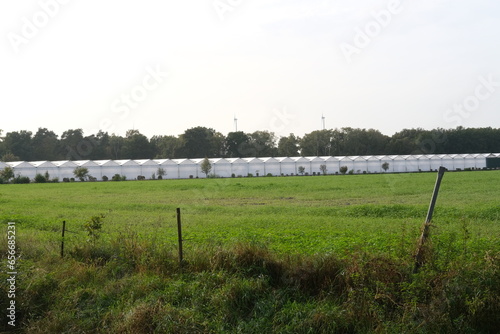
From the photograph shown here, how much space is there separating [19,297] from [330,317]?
236 inches

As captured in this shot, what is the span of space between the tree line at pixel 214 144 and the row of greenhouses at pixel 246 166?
12.3 meters

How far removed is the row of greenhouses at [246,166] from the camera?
237 feet

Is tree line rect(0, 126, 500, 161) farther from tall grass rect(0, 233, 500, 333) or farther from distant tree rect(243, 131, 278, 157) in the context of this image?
tall grass rect(0, 233, 500, 333)

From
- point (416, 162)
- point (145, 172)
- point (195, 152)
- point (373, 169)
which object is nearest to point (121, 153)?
point (195, 152)

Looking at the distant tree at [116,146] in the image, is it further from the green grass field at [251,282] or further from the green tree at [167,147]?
the green grass field at [251,282]

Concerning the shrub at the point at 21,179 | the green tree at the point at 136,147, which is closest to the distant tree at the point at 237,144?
the green tree at the point at 136,147

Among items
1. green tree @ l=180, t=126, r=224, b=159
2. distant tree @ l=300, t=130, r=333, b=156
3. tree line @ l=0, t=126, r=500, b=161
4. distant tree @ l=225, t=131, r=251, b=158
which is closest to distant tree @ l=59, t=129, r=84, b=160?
tree line @ l=0, t=126, r=500, b=161

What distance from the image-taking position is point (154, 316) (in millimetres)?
7855

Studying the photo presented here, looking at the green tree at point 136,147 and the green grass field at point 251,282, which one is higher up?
the green tree at point 136,147

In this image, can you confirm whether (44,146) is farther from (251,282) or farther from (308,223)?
(251,282)

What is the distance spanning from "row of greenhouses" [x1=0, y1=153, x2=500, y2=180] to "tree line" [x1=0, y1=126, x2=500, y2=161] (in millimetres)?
12308

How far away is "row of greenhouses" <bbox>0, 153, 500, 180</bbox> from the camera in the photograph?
72188 millimetres

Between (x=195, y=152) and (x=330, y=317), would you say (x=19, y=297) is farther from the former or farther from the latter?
(x=195, y=152)

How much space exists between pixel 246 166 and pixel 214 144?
76.4 ft
